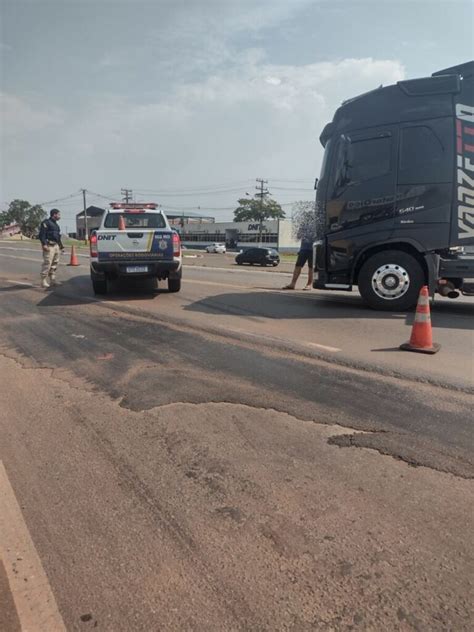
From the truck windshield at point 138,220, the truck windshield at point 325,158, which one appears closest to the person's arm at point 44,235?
the truck windshield at point 138,220

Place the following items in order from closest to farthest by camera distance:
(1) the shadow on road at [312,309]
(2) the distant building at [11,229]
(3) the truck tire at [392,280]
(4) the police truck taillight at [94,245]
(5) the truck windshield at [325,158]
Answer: (1) the shadow on road at [312,309]
(3) the truck tire at [392,280]
(5) the truck windshield at [325,158]
(4) the police truck taillight at [94,245]
(2) the distant building at [11,229]

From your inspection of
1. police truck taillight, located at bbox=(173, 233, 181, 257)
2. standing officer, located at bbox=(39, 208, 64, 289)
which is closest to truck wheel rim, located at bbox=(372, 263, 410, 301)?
police truck taillight, located at bbox=(173, 233, 181, 257)

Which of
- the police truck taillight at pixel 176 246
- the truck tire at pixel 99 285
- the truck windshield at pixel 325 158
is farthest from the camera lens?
the truck tire at pixel 99 285

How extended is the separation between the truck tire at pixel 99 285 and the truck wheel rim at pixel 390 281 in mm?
5819

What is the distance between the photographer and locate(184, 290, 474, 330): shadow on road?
7.64 metres

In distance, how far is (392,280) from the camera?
7.90 meters

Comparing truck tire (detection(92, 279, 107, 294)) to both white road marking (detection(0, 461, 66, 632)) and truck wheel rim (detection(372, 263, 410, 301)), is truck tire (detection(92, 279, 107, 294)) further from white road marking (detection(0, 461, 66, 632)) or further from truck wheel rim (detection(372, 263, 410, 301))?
white road marking (detection(0, 461, 66, 632))

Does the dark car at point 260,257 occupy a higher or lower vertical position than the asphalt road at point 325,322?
higher

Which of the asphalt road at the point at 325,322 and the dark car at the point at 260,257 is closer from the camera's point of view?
the asphalt road at the point at 325,322

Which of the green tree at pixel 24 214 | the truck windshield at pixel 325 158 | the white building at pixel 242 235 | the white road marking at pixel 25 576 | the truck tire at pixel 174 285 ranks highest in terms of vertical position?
the green tree at pixel 24 214

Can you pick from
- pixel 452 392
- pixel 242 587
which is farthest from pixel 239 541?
pixel 452 392

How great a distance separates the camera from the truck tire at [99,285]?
10133 millimetres

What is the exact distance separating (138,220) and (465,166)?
22.5 ft

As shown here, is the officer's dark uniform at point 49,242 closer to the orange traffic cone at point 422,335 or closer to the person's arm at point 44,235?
the person's arm at point 44,235
